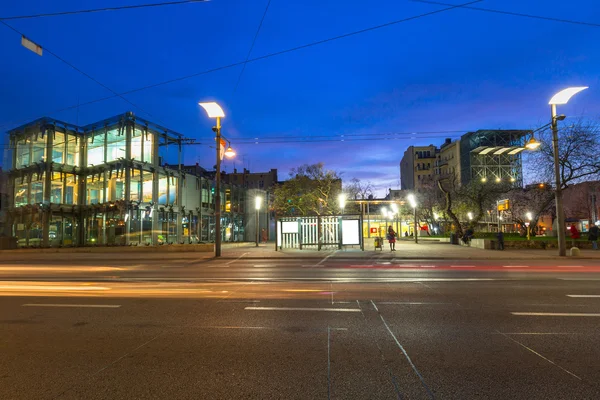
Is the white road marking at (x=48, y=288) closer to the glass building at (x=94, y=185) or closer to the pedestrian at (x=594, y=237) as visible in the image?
the glass building at (x=94, y=185)

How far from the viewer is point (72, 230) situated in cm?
3644

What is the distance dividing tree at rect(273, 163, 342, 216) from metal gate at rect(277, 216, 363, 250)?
50.0ft

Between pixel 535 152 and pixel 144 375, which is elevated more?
pixel 535 152

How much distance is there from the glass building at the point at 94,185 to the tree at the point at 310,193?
12.0 metres

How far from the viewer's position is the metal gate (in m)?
26.5

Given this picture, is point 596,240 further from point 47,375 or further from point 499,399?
point 47,375

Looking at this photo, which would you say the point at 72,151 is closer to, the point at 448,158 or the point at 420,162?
the point at 448,158

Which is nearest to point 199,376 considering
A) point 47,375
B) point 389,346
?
point 47,375

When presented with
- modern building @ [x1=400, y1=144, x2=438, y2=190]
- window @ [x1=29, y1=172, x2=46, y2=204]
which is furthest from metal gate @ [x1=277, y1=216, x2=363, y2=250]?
modern building @ [x1=400, y1=144, x2=438, y2=190]

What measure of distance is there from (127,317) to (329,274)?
26.9 ft

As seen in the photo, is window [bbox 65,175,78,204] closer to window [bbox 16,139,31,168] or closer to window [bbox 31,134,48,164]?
window [bbox 31,134,48,164]

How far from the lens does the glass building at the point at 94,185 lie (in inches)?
1334

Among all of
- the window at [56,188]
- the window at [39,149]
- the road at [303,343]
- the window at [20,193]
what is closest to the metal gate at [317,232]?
the road at [303,343]

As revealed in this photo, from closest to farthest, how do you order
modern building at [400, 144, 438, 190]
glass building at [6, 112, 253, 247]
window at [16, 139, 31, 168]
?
1. glass building at [6, 112, 253, 247]
2. window at [16, 139, 31, 168]
3. modern building at [400, 144, 438, 190]
